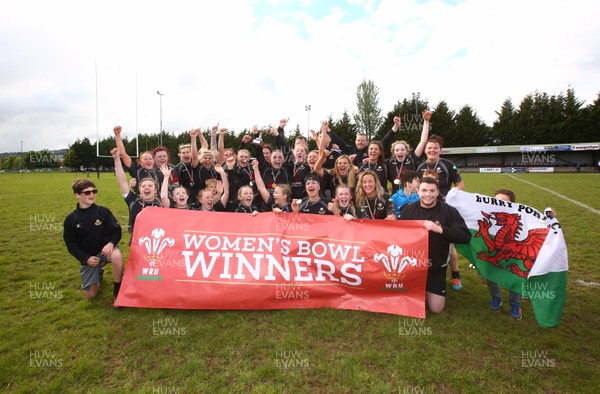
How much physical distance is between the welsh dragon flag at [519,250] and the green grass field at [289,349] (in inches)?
21.2

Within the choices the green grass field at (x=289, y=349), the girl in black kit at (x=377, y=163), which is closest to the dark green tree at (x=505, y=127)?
the girl in black kit at (x=377, y=163)

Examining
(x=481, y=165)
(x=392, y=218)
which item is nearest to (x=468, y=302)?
(x=392, y=218)

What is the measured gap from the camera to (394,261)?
520 centimetres

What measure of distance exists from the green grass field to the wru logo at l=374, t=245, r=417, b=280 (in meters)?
0.66

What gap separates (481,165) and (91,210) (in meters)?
66.3

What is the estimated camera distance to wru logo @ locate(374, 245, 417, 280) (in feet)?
16.9

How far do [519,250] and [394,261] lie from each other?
1.97m

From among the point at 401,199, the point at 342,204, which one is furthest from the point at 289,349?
the point at 401,199

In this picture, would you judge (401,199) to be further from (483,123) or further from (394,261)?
(483,123)

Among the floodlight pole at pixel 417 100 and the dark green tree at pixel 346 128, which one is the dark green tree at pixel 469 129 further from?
the dark green tree at pixel 346 128

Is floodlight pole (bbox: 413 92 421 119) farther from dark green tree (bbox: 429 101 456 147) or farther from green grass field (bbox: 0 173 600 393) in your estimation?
green grass field (bbox: 0 173 600 393)

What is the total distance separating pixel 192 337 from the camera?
4457 millimetres

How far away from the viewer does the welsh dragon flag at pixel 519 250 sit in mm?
4570

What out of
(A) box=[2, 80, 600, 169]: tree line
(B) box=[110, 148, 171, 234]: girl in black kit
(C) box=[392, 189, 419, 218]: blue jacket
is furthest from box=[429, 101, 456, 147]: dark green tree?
(B) box=[110, 148, 171, 234]: girl in black kit
